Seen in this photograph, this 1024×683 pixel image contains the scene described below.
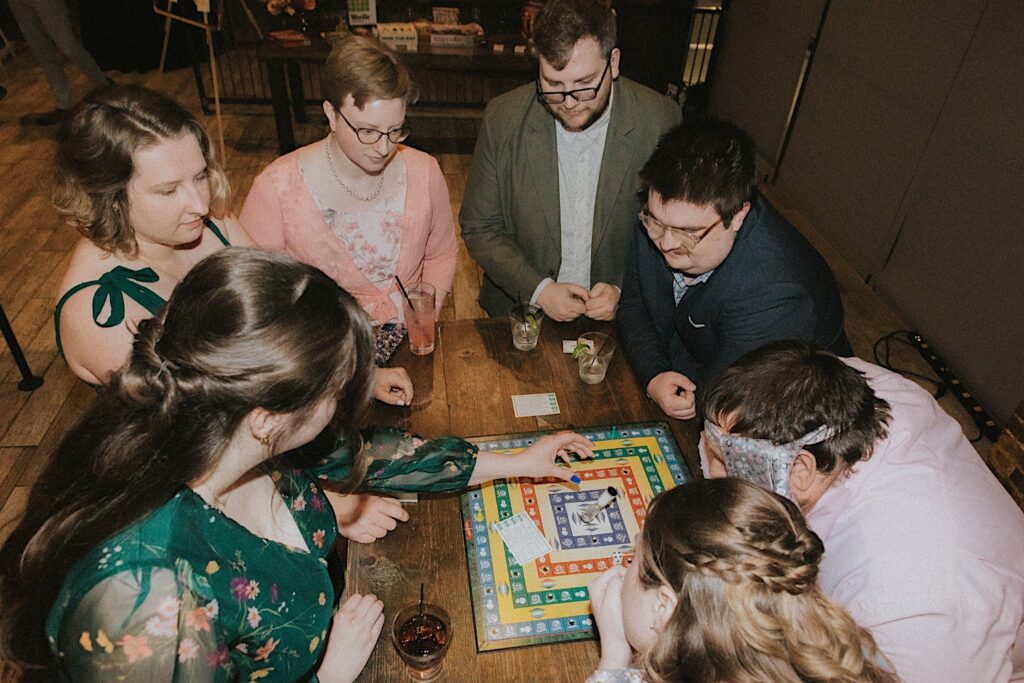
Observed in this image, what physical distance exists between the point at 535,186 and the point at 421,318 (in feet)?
2.47

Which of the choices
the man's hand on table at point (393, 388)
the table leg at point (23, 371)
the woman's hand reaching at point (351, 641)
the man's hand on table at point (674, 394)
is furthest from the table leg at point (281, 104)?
the woman's hand reaching at point (351, 641)

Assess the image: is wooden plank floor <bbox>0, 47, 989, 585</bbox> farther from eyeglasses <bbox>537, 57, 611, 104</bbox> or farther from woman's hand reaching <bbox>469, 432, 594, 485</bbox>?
eyeglasses <bbox>537, 57, 611, 104</bbox>

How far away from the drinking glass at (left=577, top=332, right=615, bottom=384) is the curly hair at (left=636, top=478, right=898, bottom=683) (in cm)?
84

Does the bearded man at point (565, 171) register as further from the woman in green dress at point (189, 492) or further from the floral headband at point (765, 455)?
the woman in green dress at point (189, 492)

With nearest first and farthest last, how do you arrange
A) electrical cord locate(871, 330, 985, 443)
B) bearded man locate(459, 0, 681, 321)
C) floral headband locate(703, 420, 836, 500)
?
floral headband locate(703, 420, 836, 500)
bearded man locate(459, 0, 681, 321)
electrical cord locate(871, 330, 985, 443)

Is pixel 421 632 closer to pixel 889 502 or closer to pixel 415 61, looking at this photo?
pixel 889 502

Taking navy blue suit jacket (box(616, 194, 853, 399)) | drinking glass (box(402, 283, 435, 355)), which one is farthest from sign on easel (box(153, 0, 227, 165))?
navy blue suit jacket (box(616, 194, 853, 399))

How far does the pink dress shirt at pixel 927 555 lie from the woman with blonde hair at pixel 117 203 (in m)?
1.63

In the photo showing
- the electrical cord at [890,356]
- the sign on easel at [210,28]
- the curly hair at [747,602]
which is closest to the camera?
the curly hair at [747,602]

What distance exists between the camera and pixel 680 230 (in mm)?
1761

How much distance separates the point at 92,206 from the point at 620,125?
5.33 ft

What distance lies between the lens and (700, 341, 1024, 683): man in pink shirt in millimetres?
1188

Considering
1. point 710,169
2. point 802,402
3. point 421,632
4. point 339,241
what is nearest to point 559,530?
point 421,632

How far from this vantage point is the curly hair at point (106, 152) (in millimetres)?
1505
